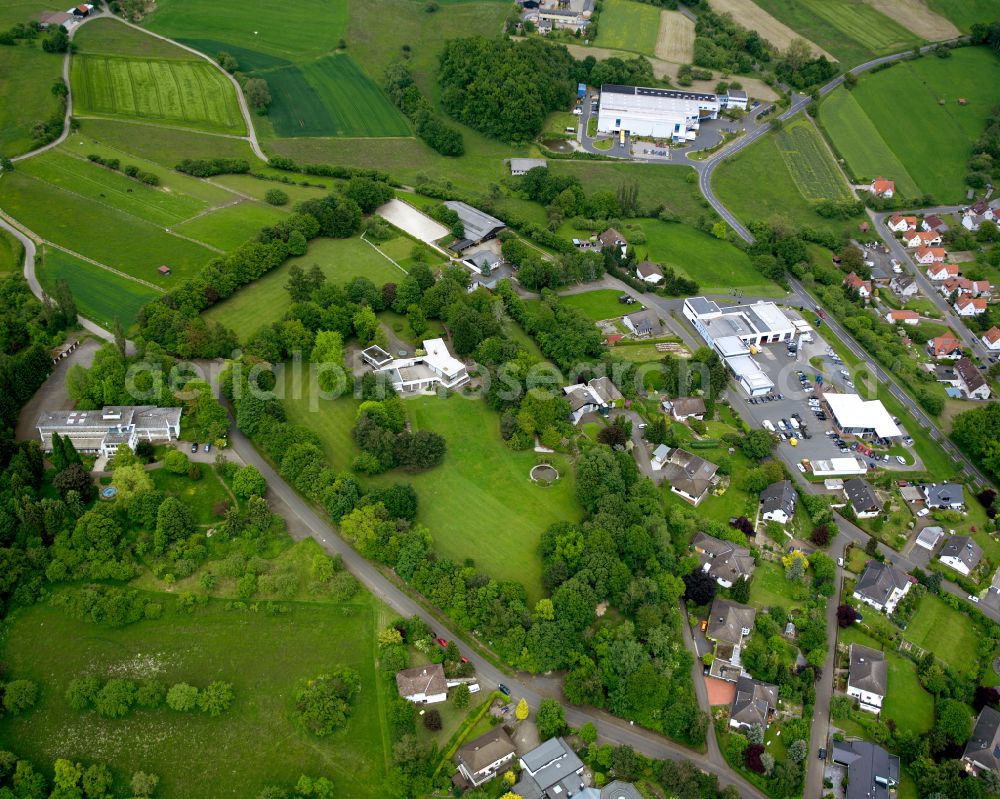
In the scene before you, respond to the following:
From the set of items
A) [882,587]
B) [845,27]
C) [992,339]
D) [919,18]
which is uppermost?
[919,18]

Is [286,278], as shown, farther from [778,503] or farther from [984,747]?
[984,747]

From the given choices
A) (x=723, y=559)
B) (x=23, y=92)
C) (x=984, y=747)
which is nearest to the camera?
(x=984, y=747)

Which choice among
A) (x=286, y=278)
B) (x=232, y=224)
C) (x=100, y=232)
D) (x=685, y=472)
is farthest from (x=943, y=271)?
(x=100, y=232)

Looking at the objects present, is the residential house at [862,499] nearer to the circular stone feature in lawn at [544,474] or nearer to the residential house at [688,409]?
the residential house at [688,409]

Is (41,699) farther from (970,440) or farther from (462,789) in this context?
(970,440)

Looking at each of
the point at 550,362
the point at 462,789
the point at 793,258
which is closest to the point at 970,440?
the point at 793,258

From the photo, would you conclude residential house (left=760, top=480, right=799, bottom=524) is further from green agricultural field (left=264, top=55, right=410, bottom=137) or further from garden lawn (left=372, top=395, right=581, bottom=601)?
green agricultural field (left=264, top=55, right=410, bottom=137)
